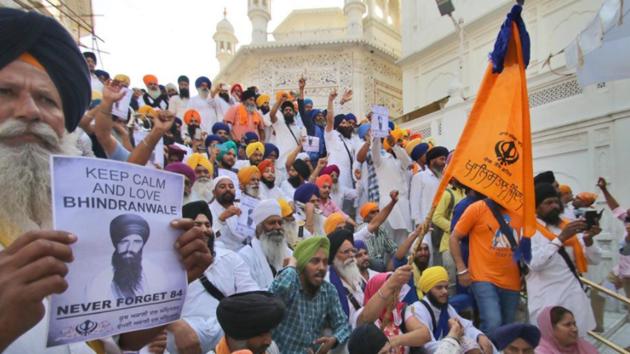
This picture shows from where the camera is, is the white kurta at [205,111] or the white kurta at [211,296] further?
the white kurta at [205,111]

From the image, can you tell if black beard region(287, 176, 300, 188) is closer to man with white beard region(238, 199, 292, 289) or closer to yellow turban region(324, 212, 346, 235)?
yellow turban region(324, 212, 346, 235)

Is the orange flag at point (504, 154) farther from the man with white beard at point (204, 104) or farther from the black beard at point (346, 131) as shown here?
the man with white beard at point (204, 104)

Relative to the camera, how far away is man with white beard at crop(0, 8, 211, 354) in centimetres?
99

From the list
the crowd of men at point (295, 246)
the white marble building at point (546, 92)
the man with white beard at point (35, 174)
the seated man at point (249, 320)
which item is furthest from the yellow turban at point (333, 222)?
the white marble building at point (546, 92)

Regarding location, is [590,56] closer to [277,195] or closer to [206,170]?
[277,195]

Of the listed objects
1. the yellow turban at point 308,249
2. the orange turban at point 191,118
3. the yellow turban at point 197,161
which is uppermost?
the orange turban at point 191,118

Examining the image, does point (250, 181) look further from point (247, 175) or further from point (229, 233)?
point (229, 233)

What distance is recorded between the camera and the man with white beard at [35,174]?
0.99m

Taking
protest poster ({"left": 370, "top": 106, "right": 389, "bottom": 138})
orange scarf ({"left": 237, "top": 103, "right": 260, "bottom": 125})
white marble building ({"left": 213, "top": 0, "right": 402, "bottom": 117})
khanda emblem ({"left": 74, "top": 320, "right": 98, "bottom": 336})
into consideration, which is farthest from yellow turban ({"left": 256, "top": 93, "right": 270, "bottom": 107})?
white marble building ({"left": 213, "top": 0, "right": 402, "bottom": 117})

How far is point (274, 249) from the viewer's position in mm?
4176

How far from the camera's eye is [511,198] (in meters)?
3.35

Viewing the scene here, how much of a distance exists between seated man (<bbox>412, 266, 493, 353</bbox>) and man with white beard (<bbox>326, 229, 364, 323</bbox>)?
53cm

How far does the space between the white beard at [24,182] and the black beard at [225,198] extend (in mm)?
3673

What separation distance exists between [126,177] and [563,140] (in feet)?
35.1
